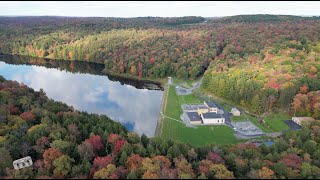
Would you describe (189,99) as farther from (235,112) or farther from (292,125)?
(292,125)

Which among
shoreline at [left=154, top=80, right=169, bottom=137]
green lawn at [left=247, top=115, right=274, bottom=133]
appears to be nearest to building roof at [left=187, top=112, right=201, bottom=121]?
shoreline at [left=154, top=80, right=169, bottom=137]

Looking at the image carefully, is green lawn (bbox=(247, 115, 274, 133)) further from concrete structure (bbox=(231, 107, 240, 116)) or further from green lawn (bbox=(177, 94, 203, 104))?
green lawn (bbox=(177, 94, 203, 104))

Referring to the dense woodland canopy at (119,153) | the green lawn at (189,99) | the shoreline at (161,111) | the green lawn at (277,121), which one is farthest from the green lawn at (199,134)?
the green lawn at (189,99)

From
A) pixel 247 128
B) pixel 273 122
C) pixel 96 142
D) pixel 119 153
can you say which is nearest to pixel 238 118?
pixel 247 128

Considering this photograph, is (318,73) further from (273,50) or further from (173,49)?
(173,49)

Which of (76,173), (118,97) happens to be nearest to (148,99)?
(118,97)

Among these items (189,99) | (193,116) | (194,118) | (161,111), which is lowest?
(161,111)

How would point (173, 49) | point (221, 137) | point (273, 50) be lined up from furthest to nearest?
point (173, 49) → point (273, 50) → point (221, 137)
